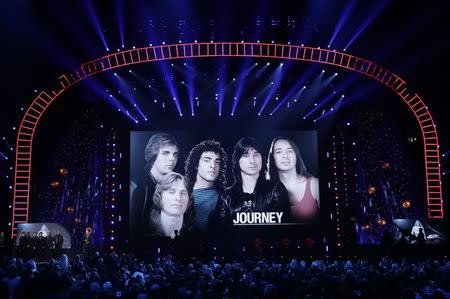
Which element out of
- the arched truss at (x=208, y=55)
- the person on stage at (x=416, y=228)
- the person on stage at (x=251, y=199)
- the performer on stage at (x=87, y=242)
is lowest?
the performer on stage at (x=87, y=242)

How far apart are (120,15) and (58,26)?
245 centimetres

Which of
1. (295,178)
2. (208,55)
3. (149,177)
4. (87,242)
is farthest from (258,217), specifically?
(208,55)

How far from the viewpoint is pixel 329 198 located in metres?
24.8

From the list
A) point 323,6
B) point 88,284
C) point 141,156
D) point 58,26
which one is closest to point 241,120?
point 141,156

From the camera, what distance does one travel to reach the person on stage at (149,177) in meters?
23.9

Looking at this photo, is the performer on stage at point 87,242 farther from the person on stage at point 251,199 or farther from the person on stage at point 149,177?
the person on stage at point 251,199

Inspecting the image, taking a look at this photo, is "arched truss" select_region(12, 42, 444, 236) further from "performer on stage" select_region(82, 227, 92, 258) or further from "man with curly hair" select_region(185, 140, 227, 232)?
"man with curly hair" select_region(185, 140, 227, 232)

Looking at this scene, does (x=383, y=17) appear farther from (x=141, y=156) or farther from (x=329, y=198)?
(x=141, y=156)

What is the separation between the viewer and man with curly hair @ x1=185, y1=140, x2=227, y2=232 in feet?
79.0

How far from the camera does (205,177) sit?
2433 centimetres

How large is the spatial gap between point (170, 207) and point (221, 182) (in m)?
2.50

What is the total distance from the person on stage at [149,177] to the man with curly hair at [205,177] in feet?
2.95

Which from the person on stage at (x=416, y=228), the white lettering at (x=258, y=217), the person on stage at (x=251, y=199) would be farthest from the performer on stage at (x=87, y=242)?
the person on stage at (x=416, y=228)

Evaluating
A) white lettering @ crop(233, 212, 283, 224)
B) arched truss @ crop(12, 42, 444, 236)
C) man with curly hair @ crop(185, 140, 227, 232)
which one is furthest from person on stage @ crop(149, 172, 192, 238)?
arched truss @ crop(12, 42, 444, 236)
